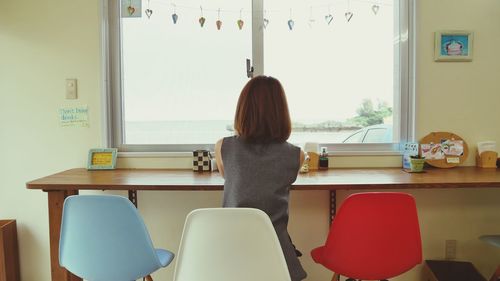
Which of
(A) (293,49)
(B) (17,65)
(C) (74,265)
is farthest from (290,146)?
(B) (17,65)

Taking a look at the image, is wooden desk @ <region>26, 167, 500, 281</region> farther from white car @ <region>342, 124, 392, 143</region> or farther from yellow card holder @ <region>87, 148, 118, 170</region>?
white car @ <region>342, 124, 392, 143</region>

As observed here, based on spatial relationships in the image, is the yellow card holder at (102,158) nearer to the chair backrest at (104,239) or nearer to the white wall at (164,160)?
the white wall at (164,160)

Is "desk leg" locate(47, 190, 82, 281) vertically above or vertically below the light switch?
below

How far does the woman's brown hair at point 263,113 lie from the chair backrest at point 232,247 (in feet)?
1.07

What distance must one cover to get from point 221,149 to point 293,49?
3.77 feet

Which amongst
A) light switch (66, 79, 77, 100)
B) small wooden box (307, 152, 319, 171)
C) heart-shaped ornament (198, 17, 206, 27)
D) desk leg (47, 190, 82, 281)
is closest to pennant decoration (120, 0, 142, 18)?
heart-shaped ornament (198, 17, 206, 27)

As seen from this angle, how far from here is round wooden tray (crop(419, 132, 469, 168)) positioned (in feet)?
6.20

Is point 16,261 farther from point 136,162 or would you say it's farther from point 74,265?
point 74,265

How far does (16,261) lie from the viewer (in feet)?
6.60

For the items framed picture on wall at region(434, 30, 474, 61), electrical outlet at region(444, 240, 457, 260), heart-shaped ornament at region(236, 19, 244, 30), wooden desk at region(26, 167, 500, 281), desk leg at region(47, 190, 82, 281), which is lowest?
electrical outlet at region(444, 240, 457, 260)

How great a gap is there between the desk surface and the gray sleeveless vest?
305 mm

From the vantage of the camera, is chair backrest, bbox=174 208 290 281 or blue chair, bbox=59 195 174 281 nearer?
chair backrest, bbox=174 208 290 281

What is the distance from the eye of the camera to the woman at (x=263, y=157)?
111cm

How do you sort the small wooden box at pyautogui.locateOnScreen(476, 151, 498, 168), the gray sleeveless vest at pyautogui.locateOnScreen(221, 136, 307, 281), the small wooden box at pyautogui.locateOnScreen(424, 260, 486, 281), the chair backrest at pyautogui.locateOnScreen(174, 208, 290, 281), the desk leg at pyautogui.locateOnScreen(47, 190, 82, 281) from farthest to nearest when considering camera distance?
the small wooden box at pyautogui.locateOnScreen(476, 151, 498, 168), the small wooden box at pyautogui.locateOnScreen(424, 260, 486, 281), the desk leg at pyautogui.locateOnScreen(47, 190, 82, 281), the gray sleeveless vest at pyautogui.locateOnScreen(221, 136, 307, 281), the chair backrest at pyautogui.locateOnScreen(174, 208, 290, 281)
